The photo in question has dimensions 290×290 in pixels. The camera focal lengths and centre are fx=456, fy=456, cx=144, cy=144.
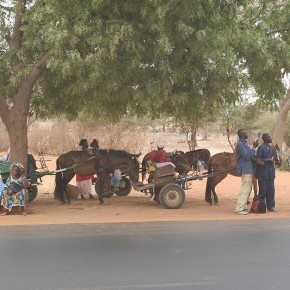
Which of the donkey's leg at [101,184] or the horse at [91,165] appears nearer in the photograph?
the donkey's leg at [101,184]

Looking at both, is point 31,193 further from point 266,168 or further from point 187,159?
point 266,168

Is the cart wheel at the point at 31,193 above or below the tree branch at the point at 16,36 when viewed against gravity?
below

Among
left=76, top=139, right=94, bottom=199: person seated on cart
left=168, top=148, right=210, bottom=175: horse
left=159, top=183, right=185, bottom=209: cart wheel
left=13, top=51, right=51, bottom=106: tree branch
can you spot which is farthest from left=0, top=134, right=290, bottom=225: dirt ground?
left=13, top=51, right=51, bottom=106: tree branch

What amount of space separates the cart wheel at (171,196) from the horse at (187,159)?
1.32 metres

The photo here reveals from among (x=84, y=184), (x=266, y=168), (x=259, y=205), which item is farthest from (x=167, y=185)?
(x=84, y=184)

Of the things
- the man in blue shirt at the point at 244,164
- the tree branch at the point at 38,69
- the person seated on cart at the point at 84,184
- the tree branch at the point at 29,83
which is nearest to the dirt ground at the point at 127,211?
the man in blue shirt at the point at 244,164

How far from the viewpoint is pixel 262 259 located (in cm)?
657

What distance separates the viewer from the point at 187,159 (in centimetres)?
1407

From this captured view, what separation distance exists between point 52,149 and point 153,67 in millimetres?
27084

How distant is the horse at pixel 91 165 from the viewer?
13398 mm

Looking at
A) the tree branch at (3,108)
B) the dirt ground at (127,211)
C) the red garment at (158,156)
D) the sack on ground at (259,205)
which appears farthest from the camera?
the red garment at (158,156)

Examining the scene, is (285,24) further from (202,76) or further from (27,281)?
(27,281)

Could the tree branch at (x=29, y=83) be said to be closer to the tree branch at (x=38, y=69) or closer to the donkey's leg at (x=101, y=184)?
the tree branch at (x=38, y=69)

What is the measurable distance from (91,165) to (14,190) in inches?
124
